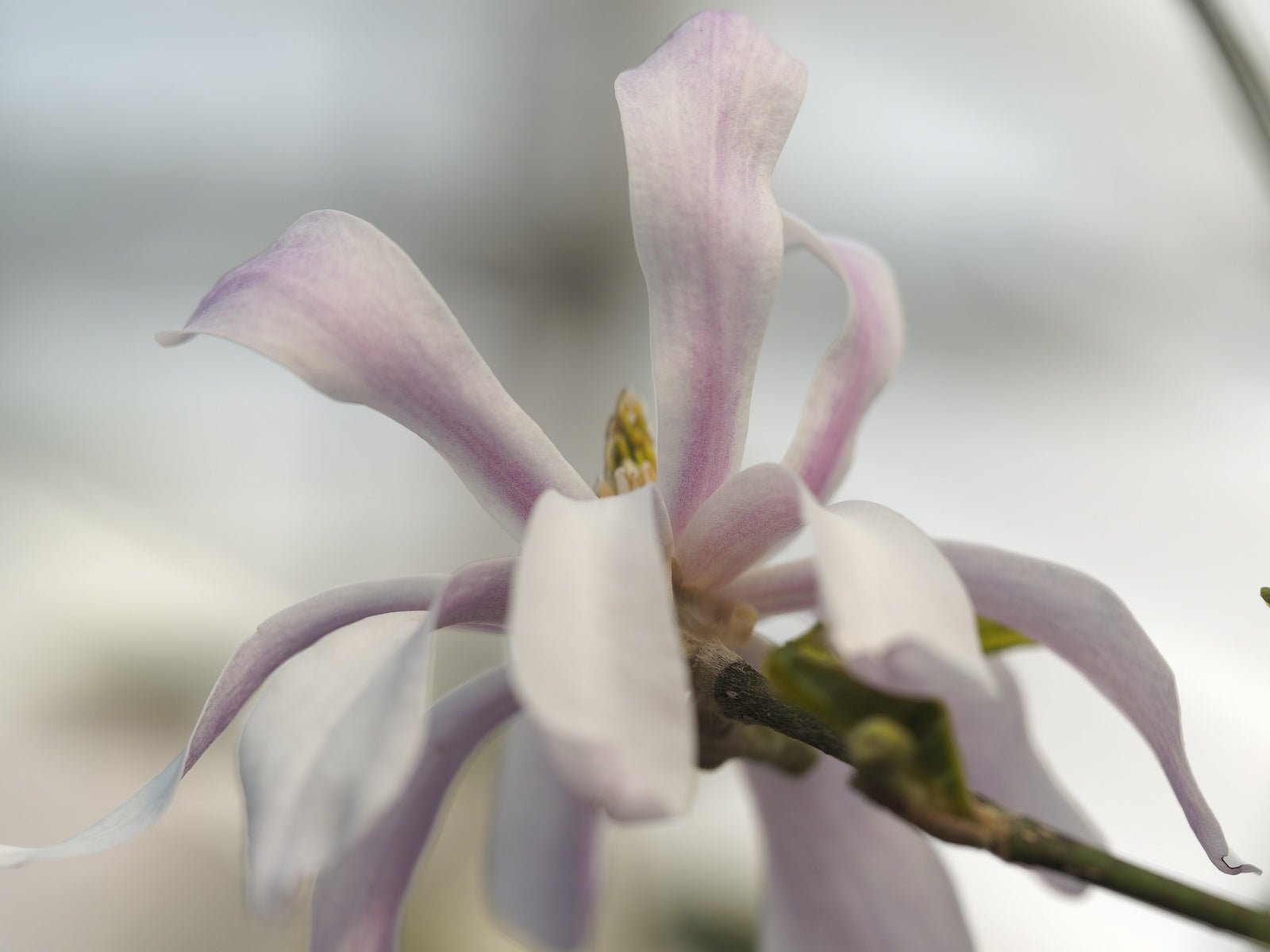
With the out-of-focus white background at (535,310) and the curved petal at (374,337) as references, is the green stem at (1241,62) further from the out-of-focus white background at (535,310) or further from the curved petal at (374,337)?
the out-of-focus white background at (535,310)

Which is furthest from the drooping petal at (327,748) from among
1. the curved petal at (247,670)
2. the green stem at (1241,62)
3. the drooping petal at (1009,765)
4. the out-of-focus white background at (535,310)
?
the out-of-focus white background at (535,310)

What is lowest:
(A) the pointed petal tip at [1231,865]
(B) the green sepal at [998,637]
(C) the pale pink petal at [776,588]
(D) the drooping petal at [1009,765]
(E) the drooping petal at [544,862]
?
(E) the drooping petal at [544,862]

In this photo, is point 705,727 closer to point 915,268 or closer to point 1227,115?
point 1227,115

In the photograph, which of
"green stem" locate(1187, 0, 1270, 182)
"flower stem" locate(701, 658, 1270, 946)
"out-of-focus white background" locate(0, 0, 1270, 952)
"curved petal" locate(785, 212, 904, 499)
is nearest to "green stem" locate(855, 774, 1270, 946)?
"flower stem" locate(701, 658, 1270, 946)

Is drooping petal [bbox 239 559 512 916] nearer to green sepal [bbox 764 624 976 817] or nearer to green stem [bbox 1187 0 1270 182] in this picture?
green sepal [bbox 764 624 976 817]

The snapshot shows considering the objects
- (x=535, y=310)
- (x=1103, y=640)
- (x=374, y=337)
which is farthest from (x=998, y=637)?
(x=535, y=310)

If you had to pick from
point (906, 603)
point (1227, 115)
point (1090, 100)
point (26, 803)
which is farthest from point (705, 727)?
point (1090, 100)

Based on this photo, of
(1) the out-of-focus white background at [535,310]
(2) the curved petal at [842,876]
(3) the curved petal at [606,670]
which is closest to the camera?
(3) the curved petal at [606,670]

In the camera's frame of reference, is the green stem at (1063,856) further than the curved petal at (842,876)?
No
